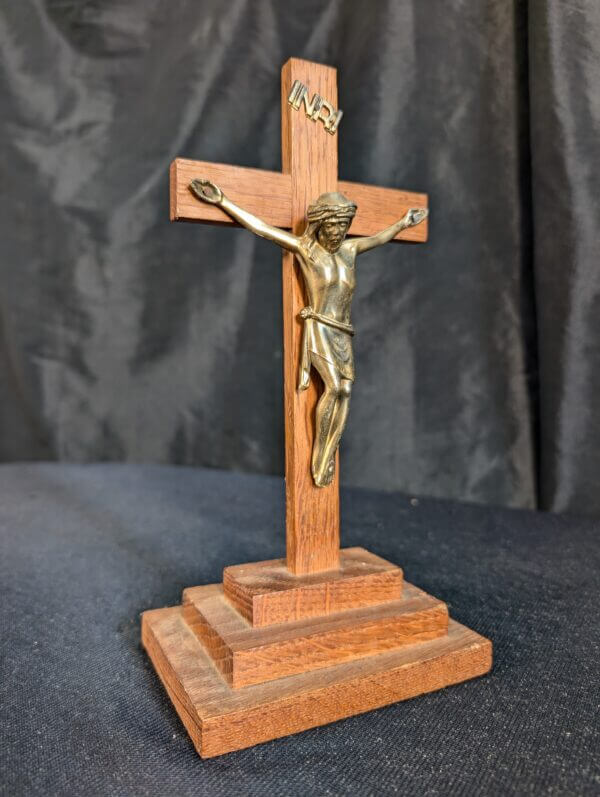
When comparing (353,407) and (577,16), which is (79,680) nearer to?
(353,407)

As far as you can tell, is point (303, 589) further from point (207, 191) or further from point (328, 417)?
point (207, 191)

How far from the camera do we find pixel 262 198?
104cm

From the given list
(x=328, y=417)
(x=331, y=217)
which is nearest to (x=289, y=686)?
(x=328, y=417)

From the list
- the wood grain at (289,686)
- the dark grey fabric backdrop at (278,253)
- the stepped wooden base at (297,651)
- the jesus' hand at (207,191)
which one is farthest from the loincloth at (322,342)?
the dark grey fabric backdrop at (278,253)

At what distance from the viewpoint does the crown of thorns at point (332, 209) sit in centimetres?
98

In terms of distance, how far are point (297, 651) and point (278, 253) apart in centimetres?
156

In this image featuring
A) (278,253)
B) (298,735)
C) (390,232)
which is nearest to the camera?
(298,735)

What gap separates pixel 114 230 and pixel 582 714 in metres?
2.10

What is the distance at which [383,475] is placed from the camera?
2146 mm

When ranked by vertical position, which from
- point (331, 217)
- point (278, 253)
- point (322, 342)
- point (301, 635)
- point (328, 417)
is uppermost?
point (278, 253)

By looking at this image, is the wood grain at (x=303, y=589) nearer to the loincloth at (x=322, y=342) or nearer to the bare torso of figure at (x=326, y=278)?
the loincloth at (x=322, y=342)

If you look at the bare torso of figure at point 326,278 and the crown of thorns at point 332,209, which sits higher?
the crown of thorns at point 332,209

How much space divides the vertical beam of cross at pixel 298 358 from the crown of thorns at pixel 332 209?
7 cm

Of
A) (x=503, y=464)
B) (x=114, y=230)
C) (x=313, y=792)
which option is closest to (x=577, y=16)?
(x=503, y=464)
